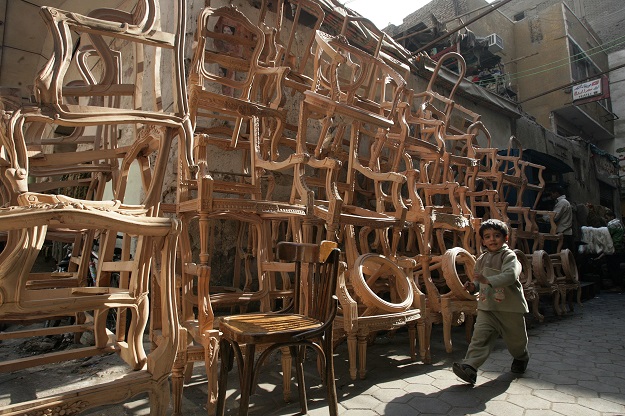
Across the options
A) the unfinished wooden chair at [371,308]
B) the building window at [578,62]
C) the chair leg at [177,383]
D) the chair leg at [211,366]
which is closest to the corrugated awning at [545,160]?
the unfinished wooden chair at [371,308]

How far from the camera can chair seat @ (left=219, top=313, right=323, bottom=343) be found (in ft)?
4.53

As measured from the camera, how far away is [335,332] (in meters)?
2.27

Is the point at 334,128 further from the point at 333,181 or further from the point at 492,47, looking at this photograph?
the point at 492,47

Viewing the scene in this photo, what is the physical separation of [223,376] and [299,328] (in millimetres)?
401

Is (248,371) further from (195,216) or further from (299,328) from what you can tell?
(195,216)

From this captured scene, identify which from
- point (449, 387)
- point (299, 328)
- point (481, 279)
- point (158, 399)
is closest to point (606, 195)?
point (481, 279)

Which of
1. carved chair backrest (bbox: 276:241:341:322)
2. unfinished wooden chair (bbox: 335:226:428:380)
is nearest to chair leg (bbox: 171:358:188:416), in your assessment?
carved chair backrest (bbox: 276:241:341:322)

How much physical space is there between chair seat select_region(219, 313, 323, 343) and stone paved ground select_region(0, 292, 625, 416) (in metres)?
0.52

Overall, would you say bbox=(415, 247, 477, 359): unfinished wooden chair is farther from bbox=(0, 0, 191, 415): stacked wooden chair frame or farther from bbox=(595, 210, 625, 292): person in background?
bbox=(595, 210, 625, 292): person in background

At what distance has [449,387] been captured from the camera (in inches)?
88.0

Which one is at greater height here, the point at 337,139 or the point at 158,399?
the point at 337,139

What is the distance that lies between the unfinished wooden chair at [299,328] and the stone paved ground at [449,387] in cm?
39

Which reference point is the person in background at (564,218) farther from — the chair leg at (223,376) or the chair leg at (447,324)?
the chair leg at (223,376)

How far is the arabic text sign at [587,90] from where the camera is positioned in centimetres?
1314
